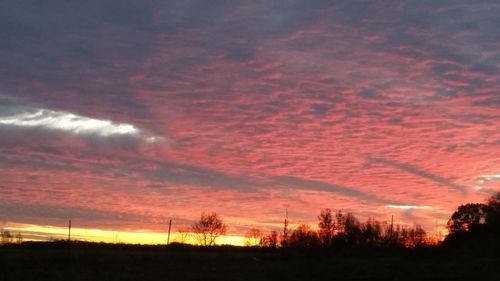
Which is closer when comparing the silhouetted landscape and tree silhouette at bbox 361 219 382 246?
the silhouetted landscape

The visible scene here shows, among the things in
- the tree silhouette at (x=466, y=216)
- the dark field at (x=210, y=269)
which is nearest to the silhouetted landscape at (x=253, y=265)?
the dark field at (x=210, y=269)

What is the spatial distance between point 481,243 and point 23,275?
4167cm

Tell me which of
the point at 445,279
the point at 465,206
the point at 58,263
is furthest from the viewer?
the point at 465,206

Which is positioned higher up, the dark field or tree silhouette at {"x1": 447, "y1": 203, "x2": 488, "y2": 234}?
tree silhouette at {"x1": 447, "y1": 203, "x2": 488, "y2": 234}

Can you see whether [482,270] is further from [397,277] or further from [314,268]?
[314,268]

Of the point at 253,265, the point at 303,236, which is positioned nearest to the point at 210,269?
the point at 253,265

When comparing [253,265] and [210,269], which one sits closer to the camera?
[210,269]

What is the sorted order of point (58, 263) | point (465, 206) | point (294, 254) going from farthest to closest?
point (465, 206) → point (294, 254) → point (58, 263)

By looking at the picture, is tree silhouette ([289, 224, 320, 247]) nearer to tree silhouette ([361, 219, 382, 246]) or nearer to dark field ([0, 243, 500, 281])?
tree silhouette ([361, 219, 382, 246])

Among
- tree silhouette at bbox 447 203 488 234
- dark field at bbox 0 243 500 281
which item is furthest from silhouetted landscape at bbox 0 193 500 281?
tree silhouette at bbox 447 203 488 234

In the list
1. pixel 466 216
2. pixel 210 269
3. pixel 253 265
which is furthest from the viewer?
pixel 466 216

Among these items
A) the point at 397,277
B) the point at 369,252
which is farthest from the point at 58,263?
the point at 369,252

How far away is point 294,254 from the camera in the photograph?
167 ft

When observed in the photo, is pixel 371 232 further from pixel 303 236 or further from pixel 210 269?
pixel 210 269
